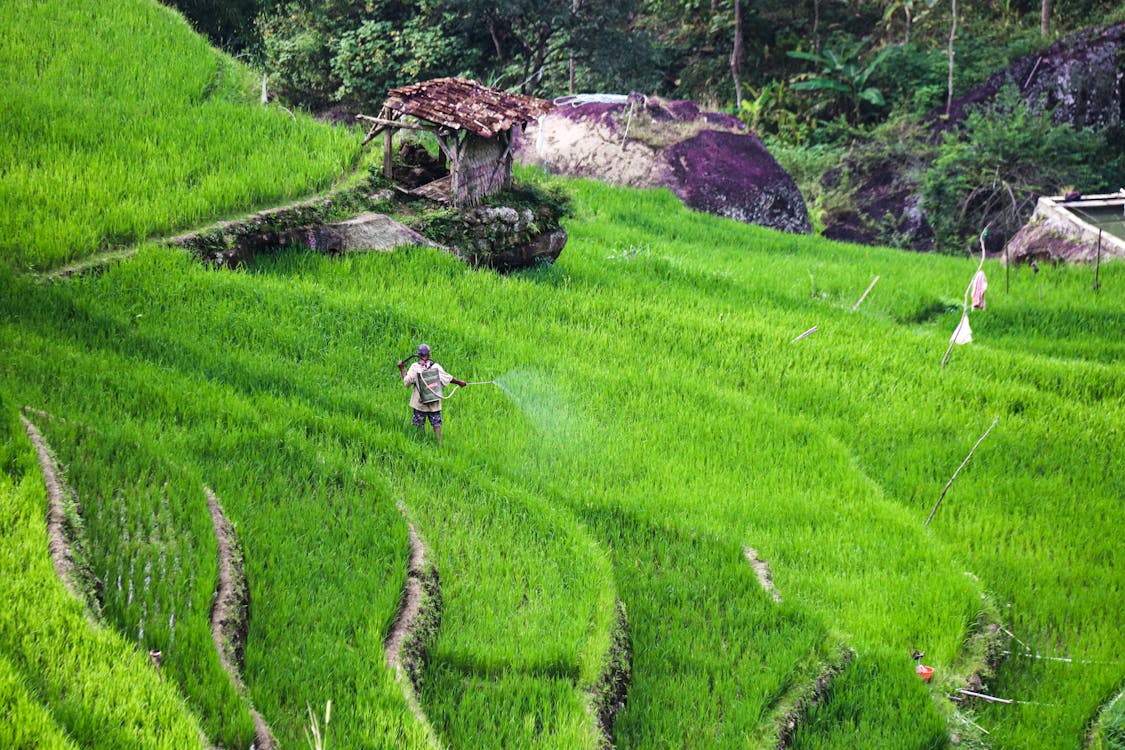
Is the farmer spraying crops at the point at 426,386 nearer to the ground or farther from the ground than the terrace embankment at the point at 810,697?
farther from the ground

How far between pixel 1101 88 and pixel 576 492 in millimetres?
19617

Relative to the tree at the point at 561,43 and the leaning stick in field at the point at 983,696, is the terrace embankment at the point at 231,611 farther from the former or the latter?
the tree at the point at 561,43

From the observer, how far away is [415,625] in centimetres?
600

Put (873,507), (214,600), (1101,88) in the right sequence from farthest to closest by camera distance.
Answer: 1. (1101,88)
2. (873,507)
3. (214,600)

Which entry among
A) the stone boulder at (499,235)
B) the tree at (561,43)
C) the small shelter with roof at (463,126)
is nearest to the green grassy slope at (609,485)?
the stone boulder at (499,235)

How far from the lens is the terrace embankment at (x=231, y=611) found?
16.1 feet

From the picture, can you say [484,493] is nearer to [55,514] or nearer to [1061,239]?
[55,514]

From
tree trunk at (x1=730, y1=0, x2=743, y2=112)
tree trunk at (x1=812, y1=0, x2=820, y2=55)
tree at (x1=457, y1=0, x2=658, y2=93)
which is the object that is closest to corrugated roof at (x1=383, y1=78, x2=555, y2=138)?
tree at (x1=457, y1=0, x2=658, y2=93)

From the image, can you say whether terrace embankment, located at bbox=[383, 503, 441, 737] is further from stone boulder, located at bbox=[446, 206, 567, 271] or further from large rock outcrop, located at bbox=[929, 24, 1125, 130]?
large rock outcrop, located at bbox=[929, 24, 1125, 130]

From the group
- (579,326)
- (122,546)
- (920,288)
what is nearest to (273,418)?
(122,546)

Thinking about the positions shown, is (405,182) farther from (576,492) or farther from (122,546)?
(122,546)

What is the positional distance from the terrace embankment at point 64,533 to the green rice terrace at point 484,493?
0.03 metres

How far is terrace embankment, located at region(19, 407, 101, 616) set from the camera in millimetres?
5219

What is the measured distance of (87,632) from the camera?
4816 millimetres
